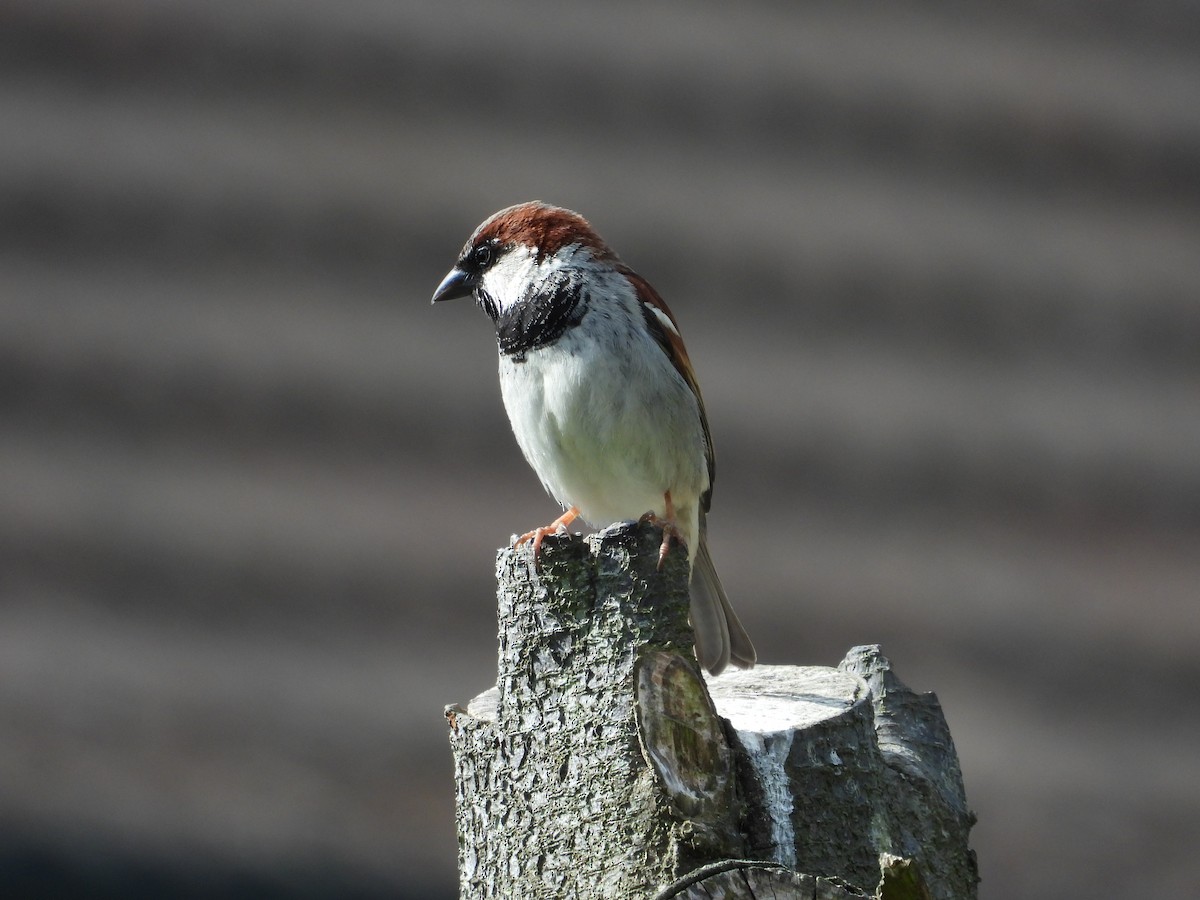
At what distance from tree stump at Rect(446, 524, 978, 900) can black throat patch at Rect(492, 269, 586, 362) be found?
105 centimetres

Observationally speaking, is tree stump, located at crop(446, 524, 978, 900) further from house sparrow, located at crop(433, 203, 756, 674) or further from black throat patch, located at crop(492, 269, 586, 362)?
black throat patch, located at crop(492, 269, 586, 362)

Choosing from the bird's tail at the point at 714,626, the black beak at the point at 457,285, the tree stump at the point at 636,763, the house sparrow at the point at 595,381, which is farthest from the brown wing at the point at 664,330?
the tree stump at the point at 636,763

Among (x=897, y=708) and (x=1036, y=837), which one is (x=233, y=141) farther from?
(x=1036, y=837)

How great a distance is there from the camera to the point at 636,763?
1.99 metres

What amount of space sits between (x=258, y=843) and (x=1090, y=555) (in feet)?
9.88

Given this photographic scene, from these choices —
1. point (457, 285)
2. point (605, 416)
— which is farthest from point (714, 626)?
point (457, 285)

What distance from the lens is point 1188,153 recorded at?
514cm

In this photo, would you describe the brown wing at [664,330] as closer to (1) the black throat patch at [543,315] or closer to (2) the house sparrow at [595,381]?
(2) the house sparrow at [595,381]

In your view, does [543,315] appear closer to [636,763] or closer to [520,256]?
[520,256]

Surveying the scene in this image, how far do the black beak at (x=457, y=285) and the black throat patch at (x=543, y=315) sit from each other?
264 millimetres

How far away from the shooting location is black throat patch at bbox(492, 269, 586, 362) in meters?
3.24

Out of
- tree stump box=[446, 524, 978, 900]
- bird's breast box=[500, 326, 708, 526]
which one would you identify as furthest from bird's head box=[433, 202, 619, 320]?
tree stump box=[446, 524, 978, 900]

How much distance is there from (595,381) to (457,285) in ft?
1.98

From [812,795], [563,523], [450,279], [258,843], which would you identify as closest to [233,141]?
[450,279]
